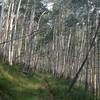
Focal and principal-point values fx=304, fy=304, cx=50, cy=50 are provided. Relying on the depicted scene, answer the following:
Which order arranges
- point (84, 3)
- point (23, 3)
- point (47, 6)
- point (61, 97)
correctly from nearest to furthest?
point (61, 97)
point (84, 3)
point (23, 3)
point (47, 6)

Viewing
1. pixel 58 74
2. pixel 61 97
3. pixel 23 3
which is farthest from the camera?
pixel 23 3

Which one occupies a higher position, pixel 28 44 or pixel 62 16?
pixel 62 16

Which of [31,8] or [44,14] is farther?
[44,14]

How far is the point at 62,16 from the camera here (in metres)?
37.8

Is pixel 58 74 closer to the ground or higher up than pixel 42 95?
closer to the ground

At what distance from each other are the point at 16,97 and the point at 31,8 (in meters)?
26.4

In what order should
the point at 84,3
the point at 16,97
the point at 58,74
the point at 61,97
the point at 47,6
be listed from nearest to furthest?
the point at 16,97 → the point at 61,97 → the point at 84,3 → the point at 58,74 → the point at 47,6

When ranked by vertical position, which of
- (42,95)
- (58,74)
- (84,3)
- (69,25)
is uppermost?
(84,3)

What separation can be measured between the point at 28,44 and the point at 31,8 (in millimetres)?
5421

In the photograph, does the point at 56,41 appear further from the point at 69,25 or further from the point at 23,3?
the point at 23,3

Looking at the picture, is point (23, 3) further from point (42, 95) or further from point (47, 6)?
point (42, 95)

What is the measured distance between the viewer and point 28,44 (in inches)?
1485

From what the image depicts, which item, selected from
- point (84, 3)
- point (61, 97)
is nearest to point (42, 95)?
point (61, 97)

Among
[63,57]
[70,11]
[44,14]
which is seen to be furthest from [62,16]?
[44,14]
